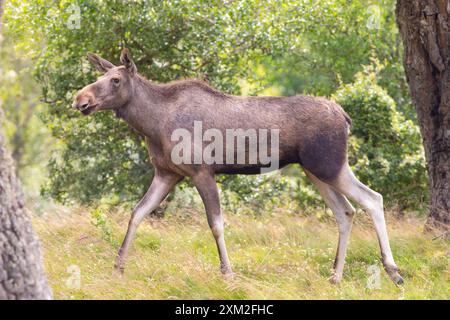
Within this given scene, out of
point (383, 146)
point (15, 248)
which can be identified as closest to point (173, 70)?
point (383, 146)

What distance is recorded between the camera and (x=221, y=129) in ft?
26.5

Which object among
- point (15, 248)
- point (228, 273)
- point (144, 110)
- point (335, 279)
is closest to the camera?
point (15, 248)

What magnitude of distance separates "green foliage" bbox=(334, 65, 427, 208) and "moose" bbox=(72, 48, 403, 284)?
4.41 m

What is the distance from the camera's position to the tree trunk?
9.35 meters

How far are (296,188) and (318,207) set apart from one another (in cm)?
70

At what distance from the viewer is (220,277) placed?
23.8ft

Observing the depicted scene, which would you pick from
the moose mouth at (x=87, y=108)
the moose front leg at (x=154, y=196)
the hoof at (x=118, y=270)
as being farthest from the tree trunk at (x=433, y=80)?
the moose mouth at (x=87, y=108)

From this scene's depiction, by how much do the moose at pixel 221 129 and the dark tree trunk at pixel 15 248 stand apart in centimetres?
210

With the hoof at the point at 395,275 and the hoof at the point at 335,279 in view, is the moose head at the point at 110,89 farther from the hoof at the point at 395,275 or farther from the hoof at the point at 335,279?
the hoof at the point at 395,275

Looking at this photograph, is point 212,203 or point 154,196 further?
point 154,196

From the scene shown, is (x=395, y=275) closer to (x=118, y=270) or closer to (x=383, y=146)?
(x=118, y=270)

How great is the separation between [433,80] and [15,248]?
623 centimetres

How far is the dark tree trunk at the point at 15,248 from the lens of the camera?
564cm
